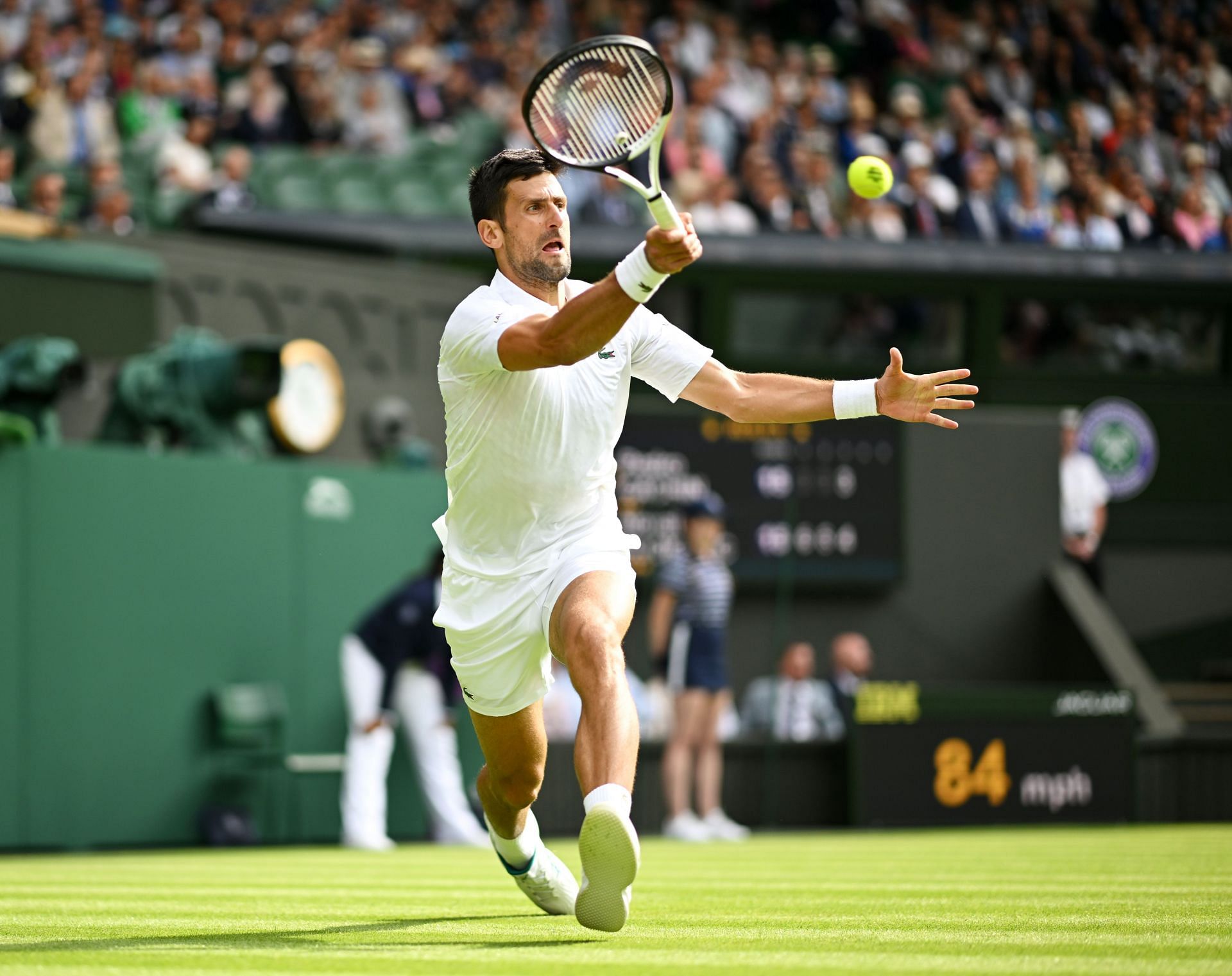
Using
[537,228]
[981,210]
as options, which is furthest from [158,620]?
[981,210]

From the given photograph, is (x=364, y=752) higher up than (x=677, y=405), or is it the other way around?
(x=677, y=405)

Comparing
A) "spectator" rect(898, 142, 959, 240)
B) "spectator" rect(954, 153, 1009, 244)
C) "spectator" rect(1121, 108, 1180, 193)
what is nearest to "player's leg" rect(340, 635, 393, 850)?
"spectator" rect(898, 142, 959, 240)

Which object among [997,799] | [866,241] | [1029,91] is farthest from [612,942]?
[1029,91]

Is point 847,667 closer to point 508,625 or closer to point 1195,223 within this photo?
point 1195,223

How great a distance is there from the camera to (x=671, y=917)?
4.87m

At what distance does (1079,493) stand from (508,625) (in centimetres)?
1255

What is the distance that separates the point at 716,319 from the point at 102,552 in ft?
22.6

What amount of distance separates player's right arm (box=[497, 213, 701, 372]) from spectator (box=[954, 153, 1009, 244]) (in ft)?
Result: 43.6

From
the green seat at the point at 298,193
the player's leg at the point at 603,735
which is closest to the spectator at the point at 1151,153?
the green seat at the point at 298,193

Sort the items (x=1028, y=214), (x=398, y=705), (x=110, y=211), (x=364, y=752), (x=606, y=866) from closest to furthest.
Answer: (x=606, y=866)
(x=364, y=752)
(x=398, y=705)
(x=110, y=211)
(x=1028, y=214)

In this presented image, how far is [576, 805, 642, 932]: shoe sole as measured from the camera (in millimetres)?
4016

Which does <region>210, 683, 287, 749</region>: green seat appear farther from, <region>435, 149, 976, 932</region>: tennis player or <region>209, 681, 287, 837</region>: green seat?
<region>435, 149, 976, 932</region>: tennis player

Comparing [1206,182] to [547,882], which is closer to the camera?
[547,882]

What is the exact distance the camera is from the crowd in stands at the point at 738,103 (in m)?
14.9
